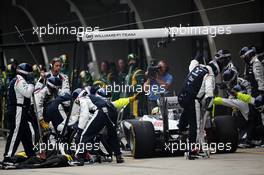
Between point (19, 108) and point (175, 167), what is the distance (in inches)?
126

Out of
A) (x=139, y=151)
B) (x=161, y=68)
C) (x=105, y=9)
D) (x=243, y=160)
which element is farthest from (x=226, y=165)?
(x=105, y=9)

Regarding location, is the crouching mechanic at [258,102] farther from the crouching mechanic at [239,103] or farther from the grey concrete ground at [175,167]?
the grey concrete ground at [175,167]

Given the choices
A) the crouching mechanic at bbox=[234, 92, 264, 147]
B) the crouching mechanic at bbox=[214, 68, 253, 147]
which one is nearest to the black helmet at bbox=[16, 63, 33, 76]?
the crouching mechanic at bbox=[214, 68, 253, 147]

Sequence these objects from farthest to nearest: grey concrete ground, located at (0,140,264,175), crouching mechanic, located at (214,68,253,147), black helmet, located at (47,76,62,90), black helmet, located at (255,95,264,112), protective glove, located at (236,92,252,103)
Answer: crouching mechanic, located at (214,68,253,147) < protective glove, located at (236,92,252,103) < black helmet, located at (255,95,264,112) < black helmet, located at (47,76,62,90) < grey concrete ground, located at (0,140,264,175)

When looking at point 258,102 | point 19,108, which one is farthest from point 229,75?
point 19,108

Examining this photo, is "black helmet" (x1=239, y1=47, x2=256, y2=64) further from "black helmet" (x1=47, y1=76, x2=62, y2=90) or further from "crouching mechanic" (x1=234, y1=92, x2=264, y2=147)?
"black helmet" (x1=47, y1=76, x2=62, y2=90)

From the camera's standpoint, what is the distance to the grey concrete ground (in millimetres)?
15742

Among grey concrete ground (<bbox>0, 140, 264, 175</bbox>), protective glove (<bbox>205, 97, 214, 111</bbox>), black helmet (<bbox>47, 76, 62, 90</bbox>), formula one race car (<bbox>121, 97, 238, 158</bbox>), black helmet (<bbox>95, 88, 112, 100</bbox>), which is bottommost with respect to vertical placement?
grey concrete ground (<bbox>0, 140, 264, 175</bbox>)

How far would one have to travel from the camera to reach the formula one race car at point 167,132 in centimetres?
1861

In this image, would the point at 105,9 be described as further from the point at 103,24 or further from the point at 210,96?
the point at 210,96

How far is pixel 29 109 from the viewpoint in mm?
17828

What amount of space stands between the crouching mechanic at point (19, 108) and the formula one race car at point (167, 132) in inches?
87.8

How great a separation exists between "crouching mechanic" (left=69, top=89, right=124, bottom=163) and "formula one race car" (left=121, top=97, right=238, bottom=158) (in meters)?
0.81

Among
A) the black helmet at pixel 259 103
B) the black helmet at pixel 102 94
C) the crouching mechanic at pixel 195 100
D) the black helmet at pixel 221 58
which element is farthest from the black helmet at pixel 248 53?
the black helmet at pixel 102 94
